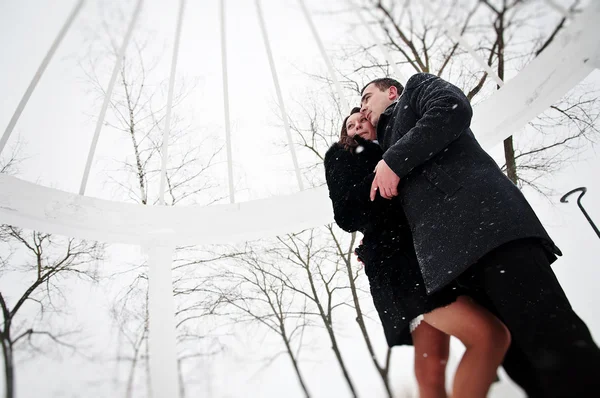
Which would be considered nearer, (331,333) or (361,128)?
(361,128)

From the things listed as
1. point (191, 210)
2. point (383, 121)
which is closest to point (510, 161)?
point (383, 121)

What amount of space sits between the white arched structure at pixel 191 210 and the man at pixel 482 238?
6.09ft

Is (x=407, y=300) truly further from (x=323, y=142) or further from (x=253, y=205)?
(x=323, y=142)

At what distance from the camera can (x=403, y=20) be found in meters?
5.89

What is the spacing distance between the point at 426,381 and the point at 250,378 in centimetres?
519

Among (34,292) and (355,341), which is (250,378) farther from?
(34,292)

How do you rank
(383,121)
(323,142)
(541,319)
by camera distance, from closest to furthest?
(541,319) → (383,121) → (323,142)

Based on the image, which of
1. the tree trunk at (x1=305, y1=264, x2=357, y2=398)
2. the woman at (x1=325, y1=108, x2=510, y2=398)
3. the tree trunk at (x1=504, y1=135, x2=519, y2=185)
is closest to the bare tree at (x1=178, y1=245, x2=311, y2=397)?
the tree trunk at (x1=305, y1=264, x2=357, y2=398)

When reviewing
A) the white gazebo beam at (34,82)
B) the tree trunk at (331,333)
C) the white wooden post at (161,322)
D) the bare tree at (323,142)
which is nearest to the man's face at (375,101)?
the white wooden post at (161,322)

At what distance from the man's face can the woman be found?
250 millimetres

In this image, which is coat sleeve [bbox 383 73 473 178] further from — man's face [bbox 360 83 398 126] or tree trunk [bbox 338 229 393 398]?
tree trunk [bbox 338 229 393 398]

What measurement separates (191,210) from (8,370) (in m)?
3.49

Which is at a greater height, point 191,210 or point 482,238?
point 191,210

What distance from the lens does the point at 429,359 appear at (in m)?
1.94
